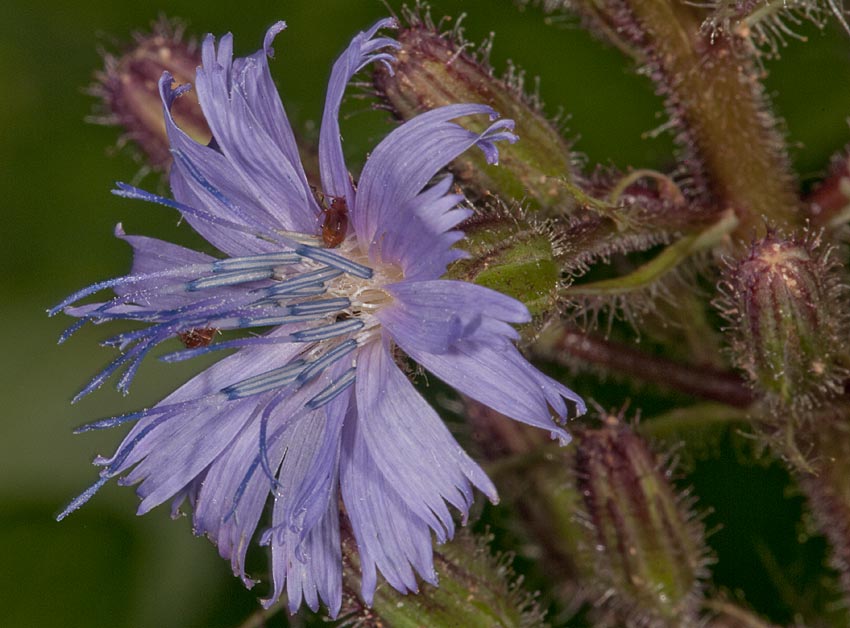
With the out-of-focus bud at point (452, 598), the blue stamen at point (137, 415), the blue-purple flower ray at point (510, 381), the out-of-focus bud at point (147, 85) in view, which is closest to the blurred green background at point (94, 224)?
the out-of-focus bud at point (147, 85)

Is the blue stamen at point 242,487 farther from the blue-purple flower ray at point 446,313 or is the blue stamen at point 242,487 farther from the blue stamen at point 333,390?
the blue-purple flower ray at point 446,313

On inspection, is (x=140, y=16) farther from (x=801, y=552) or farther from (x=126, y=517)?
(x=801, y=552)

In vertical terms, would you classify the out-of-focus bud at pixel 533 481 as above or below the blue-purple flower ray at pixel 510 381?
below

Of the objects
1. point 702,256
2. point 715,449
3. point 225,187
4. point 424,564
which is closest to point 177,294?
point 225,187

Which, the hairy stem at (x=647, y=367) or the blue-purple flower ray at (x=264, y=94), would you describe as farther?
the hairy stem at (x=647, y=367)

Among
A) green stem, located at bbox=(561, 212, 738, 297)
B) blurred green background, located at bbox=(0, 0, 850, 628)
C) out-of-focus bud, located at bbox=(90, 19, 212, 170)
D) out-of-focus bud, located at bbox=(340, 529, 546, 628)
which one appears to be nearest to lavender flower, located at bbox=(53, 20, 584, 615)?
out-of-focus bud, located at bbox=(340, 529, 546, 628)
